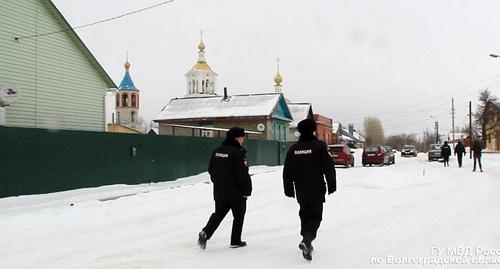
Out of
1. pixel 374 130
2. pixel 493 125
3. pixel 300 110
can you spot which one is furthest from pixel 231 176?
pixel 374 130

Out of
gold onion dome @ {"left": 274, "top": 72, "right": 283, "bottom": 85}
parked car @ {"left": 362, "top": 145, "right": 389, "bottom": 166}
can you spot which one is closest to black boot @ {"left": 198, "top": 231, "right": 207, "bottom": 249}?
parked car @ {"left": 362, "top": 145, "right": 389, "bottom": 166}

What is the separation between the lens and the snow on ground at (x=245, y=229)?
21.7ft

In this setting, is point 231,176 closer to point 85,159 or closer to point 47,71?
point 85,159

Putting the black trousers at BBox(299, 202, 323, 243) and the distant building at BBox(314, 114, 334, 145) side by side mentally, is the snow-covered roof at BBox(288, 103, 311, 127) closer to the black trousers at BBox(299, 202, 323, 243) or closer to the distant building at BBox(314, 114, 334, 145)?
the distant building at BBox(314, 114, 334, 145)

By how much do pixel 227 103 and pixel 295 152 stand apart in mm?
38308

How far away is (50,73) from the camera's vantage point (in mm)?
19734

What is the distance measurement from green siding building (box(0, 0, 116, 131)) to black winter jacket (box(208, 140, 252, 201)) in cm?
1301

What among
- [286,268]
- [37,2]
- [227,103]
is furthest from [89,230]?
[227,103]

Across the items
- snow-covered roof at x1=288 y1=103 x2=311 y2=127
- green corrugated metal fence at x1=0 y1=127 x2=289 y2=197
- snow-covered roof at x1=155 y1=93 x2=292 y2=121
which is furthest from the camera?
snow-covered roof at x1=288 y1=103 x2=311 y2=127

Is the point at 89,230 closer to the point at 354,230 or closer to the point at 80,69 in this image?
the point at 354,230

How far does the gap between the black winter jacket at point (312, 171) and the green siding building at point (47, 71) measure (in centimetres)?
1398

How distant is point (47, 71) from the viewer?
19.6 metres

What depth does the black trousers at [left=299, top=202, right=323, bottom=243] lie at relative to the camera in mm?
6371

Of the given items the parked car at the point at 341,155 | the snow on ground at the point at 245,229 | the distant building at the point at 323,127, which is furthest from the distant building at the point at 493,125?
the snow on ground at the point at 245,229
